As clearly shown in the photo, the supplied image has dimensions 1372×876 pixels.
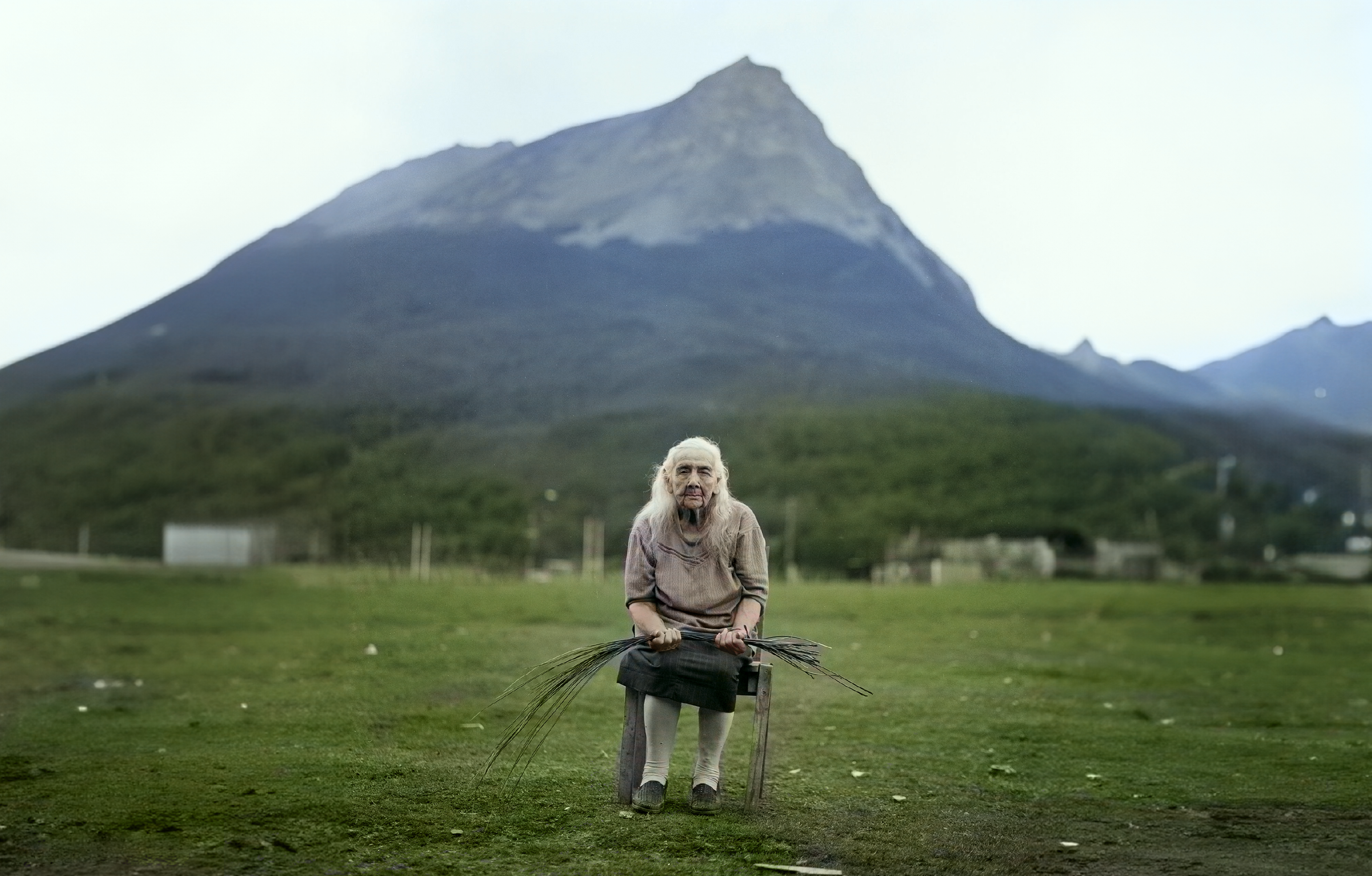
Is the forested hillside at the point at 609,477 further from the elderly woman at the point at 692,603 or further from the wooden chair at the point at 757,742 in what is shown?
the elderly woman at the point at 692,603

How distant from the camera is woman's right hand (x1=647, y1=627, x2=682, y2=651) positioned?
589cm

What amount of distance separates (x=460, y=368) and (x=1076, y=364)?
2404cm

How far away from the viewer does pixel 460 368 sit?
5700 centimetres

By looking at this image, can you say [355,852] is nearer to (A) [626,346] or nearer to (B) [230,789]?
(B) [230,789]

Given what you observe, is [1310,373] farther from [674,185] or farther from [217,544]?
[217,544]

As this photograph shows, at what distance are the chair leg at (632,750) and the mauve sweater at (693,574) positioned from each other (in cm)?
35

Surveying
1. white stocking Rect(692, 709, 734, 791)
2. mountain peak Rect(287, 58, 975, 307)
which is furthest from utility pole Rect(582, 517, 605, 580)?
white stocking Rect(692, 709, 734, 791)

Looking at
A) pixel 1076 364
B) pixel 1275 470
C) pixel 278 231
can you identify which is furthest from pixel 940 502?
pixel 278 231

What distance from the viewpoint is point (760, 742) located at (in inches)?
239

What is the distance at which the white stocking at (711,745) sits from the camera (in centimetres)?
602

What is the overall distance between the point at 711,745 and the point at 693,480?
1085mm

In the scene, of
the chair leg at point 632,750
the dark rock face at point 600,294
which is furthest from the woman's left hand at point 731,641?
the dark rock face at point 600,294

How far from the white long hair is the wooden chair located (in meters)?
0.44

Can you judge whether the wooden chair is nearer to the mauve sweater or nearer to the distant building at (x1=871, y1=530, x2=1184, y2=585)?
the mauve sweater
